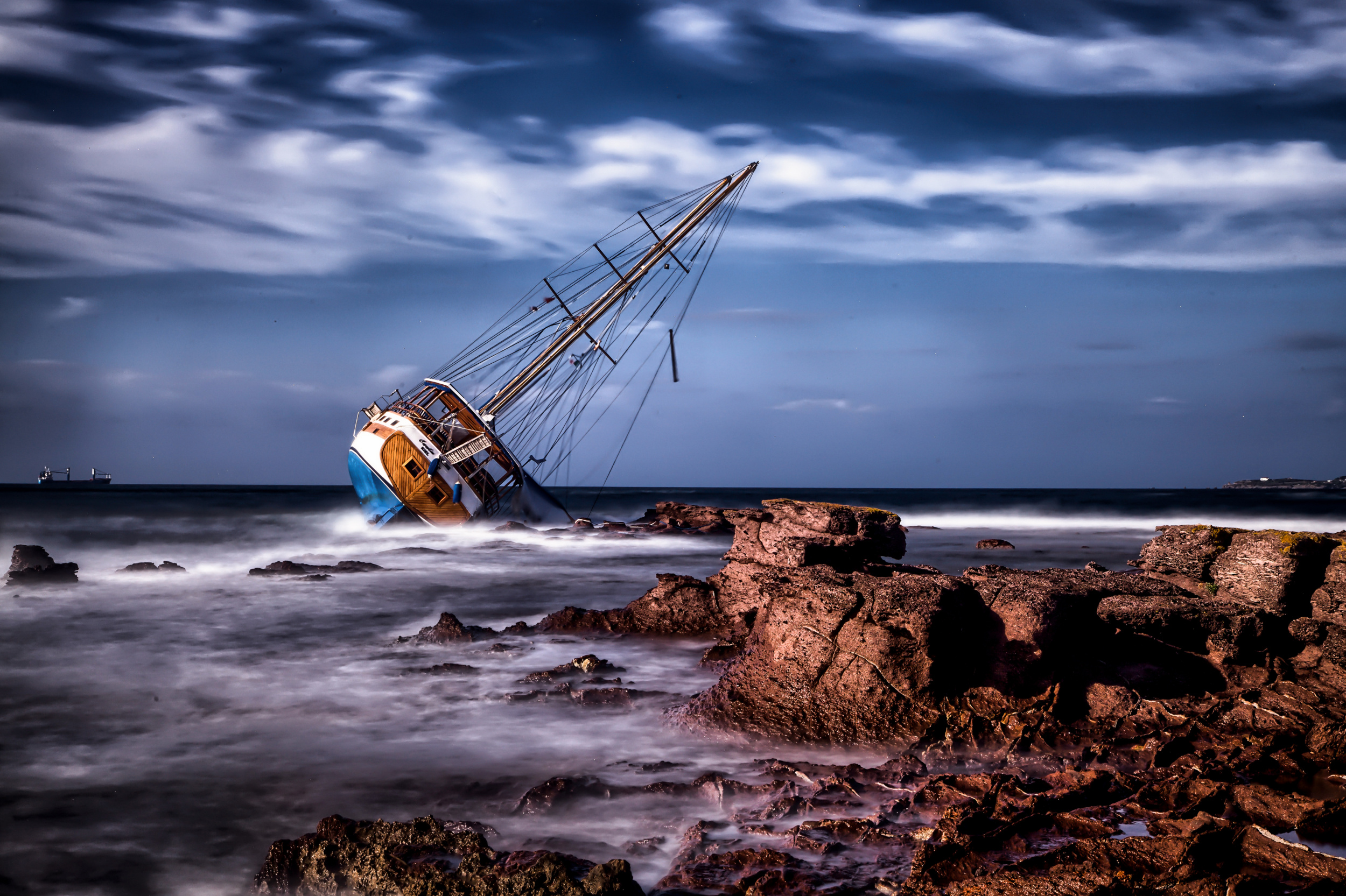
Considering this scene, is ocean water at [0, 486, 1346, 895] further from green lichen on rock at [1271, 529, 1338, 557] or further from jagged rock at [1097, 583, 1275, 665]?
green lichen on rock at [1271, 529, 1338, 557]

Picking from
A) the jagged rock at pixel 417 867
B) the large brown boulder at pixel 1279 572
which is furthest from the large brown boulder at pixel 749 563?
the jagged rock at pixel 417 867

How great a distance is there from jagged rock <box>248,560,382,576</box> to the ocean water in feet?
1.82

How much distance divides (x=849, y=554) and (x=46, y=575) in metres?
16.8

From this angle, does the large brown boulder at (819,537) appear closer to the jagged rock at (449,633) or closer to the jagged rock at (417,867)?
the jagged rock at (449,633)

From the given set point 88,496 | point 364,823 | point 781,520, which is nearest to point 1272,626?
point 781,520

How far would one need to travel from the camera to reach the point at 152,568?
18.5m

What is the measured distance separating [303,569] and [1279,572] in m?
18.2

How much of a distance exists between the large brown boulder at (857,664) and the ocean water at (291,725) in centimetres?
30

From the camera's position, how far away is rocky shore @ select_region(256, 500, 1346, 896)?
12.4 feet

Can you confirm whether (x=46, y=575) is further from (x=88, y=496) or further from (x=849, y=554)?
(x=88, y=496)

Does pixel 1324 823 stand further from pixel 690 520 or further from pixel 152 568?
pixel 690 520

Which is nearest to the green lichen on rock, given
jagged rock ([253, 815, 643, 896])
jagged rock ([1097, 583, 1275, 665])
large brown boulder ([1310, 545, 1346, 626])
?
large brown boulder ([1310, 545, 1346, 626])

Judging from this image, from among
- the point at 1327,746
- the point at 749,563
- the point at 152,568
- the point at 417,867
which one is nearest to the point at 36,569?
the point at 152,568

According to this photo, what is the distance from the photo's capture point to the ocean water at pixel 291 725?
15.7ft
